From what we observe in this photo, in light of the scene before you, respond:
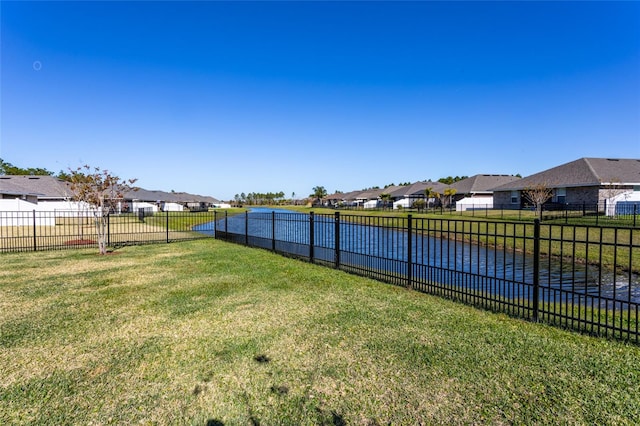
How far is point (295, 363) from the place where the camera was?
3.92 meters

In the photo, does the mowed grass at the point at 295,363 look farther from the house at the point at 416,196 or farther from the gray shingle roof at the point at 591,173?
the house at the point at 416,196

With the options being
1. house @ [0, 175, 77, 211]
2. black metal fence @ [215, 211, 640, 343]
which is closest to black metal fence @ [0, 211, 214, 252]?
black metal fence @ [215, 211, 640, 343]

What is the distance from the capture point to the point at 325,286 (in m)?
7.48

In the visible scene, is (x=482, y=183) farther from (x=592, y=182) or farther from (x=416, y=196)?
(x=592, y=182)

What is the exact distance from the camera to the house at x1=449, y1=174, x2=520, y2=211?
44250 millimetres

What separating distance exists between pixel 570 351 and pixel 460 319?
1.48m

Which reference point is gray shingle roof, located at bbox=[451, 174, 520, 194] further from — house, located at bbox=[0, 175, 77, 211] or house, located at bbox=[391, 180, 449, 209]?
house, located at bbox=[0, 175, 77, 211]

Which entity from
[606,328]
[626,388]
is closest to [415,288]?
[606,328]

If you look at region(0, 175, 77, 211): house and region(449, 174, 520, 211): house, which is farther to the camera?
region(449, 174, 520, 211): house

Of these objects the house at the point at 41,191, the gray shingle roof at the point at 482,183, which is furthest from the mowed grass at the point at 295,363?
the gray shingle roof at the point at 482,183

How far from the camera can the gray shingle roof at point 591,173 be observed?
2791cm

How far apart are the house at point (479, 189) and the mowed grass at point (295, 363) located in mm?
40573

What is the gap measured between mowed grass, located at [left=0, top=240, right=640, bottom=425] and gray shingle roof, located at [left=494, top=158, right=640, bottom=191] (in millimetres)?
29776

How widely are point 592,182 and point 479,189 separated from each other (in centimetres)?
1911
